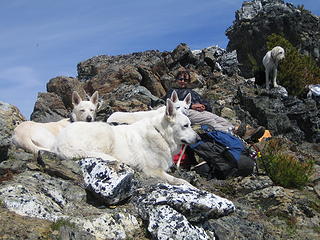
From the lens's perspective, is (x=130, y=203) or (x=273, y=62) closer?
(x=130, y=203)

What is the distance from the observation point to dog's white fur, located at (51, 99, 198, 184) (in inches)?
296

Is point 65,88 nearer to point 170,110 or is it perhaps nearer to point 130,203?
point 170,110

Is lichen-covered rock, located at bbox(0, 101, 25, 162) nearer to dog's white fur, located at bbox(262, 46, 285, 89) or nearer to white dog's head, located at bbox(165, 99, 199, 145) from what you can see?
white dog's head, located at bbox(165, 99, 199, 145)

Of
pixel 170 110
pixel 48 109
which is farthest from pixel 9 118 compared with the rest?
pixel 48 109

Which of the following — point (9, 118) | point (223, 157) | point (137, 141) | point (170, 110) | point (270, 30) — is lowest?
point (270, 30)

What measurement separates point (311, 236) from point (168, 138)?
117 inches

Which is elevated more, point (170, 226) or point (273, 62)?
point (170, 226)

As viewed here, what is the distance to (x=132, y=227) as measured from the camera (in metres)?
5.67

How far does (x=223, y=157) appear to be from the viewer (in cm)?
902

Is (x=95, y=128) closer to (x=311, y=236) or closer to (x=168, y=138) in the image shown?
(x=168, y=138)

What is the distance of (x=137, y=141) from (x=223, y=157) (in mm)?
2103

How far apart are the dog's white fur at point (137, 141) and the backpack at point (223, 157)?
1181mm

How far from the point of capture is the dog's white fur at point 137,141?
7.52 metres

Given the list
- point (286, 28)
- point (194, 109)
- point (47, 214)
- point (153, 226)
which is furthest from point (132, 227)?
point (286, 28)
